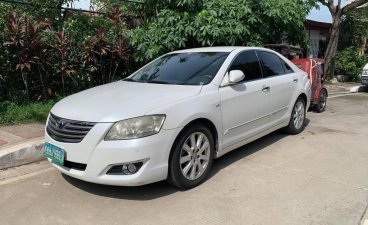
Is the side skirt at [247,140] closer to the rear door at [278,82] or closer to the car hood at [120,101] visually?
the rear door at [278,82]

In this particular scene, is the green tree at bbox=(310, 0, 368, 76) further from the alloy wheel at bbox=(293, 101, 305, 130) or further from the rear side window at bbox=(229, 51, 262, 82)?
the rear side window at bbox=(229, 51, 262, 82)

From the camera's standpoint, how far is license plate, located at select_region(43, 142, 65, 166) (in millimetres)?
4298

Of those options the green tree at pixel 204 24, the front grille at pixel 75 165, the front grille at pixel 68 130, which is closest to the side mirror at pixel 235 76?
the front grille at pixel 68 130

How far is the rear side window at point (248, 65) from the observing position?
218 inches

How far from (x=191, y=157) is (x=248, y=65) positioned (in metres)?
1.83

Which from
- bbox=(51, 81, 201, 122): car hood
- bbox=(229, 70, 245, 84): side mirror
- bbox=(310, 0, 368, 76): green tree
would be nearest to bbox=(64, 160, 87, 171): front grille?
bbox=(51, 81, 201, 122): car hood

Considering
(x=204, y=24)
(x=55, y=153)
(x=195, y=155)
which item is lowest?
(x=195, y=155)

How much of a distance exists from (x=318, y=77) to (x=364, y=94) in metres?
5.43

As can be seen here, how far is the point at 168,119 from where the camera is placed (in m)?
4.23

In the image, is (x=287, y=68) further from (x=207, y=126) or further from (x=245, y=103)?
(x=207, y=126)

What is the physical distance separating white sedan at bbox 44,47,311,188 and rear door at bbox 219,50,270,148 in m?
0.01

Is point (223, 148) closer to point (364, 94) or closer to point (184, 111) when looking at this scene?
point (184, 111)

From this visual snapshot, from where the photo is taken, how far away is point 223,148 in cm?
508

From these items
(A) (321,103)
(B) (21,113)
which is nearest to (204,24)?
(A) (321,103)
